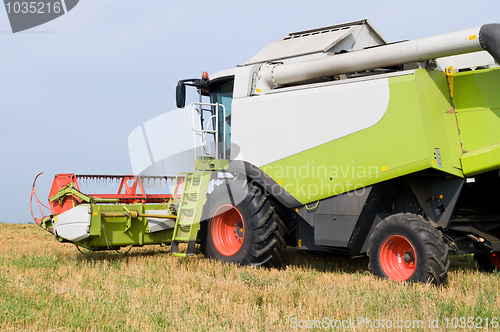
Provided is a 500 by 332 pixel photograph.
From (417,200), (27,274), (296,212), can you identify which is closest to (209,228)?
(296,212)

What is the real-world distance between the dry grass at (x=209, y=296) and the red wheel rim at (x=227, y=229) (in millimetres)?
383

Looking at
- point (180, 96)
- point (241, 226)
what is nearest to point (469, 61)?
point (241, 226)

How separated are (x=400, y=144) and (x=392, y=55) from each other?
3.37 ft

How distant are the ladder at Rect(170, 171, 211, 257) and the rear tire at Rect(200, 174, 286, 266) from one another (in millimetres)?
193

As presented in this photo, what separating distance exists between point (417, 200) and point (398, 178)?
325 mm

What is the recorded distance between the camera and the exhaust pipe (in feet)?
16.2

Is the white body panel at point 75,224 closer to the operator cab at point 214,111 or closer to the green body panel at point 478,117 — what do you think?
the operator cab at point 214,111

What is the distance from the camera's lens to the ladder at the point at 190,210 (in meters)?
6.95

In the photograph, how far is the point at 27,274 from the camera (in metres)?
5.99

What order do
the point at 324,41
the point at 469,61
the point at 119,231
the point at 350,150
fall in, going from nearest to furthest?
1. the point at 350,150
2. the point at 469,61
3. the point at 324,41
4. the point at 119,231

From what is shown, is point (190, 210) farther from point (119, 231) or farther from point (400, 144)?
point (400, 144)

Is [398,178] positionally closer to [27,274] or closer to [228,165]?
[228,165]

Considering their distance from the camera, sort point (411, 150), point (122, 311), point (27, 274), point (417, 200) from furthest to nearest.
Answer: point (27, 274)
point (417, 200)
point (411, 150)
point (122, 311)

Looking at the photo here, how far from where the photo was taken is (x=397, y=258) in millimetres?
5430
